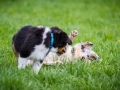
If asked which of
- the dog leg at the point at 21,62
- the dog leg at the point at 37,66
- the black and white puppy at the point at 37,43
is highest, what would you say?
the black and white puppy at the point at 37,43

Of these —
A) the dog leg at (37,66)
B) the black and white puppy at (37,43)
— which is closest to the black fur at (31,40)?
the black and white puppy at (37,43)

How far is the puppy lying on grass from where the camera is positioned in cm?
596

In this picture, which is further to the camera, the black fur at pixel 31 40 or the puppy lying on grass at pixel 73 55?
the puppy lying on grass at pixel 73 55

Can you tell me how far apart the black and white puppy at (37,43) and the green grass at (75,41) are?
22 cm

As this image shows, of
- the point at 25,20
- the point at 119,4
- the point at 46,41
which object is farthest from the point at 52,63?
the point at 119,4

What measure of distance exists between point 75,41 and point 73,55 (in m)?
1.59

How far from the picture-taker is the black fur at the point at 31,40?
16.2 ft

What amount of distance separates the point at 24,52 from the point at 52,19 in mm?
6637

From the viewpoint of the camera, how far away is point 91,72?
5180mm

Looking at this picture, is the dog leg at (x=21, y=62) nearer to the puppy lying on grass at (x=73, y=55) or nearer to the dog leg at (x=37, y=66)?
the dog leg at (x=37, y=66)

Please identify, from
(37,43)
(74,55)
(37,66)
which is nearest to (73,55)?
(74,55)

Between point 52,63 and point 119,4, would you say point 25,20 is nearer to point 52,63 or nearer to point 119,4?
point 52,63

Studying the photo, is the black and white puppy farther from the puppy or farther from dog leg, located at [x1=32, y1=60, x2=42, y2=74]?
the puppy

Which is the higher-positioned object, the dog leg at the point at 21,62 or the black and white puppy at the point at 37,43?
the black and white puppy at the point at 37,43
